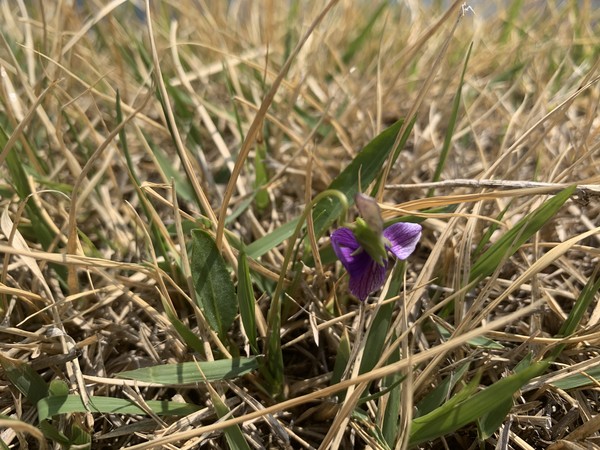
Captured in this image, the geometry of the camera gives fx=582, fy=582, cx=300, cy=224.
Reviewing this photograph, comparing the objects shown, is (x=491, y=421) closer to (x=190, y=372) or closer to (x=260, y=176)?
(x=190, y=372)

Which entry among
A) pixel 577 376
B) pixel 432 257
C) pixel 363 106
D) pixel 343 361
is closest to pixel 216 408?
pixel 343 361

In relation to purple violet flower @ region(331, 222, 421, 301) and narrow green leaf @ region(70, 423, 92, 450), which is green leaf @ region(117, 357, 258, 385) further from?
purple violet flower @ region(331, 222, 421, 301)

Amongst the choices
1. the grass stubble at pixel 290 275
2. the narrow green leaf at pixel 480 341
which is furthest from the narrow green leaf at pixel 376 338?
the narrow green leaf at pixel 480 341

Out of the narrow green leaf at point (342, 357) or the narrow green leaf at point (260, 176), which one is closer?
the narrow green leaf at point (342, 357)

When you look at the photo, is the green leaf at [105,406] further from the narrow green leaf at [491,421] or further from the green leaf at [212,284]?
the narrow green leaf at [491,421]

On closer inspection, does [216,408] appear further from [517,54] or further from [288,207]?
[517,54]

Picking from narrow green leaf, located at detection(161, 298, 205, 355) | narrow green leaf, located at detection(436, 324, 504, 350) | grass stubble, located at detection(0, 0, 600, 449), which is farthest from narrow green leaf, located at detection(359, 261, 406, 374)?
narrow green leaf, located at detection(161, 298, 205, 355)
